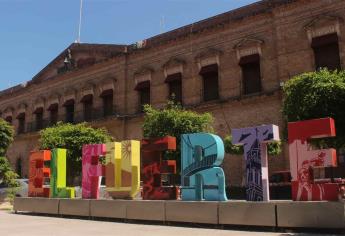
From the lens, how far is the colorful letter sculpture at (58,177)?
15602mm

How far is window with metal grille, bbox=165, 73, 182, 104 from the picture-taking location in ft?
80.9

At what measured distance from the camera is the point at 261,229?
10.1m

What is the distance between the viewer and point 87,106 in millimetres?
29891

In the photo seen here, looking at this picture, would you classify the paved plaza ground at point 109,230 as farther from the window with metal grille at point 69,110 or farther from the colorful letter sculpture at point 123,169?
the window with metal grille at point 69,110

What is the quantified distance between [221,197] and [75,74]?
21.6m

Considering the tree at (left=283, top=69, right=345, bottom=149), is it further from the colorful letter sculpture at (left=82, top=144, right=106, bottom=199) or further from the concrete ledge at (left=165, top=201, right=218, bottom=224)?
the colorful letter sculpture at (left=82, top=144, right=106, bottom=199)

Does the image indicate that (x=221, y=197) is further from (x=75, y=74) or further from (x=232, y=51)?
(x=75, y=74)

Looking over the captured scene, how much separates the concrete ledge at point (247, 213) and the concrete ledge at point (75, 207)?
16.9ft

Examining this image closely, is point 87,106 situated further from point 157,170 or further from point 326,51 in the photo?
point 157,170

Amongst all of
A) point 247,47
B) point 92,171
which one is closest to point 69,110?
point 247,47

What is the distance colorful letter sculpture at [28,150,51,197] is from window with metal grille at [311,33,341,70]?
1239cm

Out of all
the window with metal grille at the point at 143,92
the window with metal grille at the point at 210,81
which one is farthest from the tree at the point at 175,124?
the window with metal grille at the point at 143,92

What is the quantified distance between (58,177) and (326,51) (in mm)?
12834

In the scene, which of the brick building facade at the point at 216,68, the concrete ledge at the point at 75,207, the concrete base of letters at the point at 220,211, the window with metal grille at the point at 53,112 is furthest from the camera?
the window with metal grille at the point at 53,112
